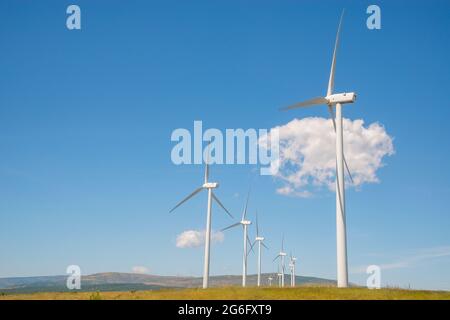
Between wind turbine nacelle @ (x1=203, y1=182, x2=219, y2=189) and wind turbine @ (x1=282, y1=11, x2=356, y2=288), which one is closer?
wind turbine @ (x1=282, y1=11, x2=356, y2=288)

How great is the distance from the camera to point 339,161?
4966 centimetres

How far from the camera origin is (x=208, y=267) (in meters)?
78.2

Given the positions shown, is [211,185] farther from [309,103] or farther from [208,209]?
[309,103]

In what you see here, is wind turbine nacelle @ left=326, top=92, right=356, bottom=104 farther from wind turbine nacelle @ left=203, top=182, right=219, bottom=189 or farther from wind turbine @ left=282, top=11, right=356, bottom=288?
wind turbine nacelle @ left=203, top=182, right=219, bottom=189

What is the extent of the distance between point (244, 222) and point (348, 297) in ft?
248

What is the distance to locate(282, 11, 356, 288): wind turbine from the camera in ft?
151

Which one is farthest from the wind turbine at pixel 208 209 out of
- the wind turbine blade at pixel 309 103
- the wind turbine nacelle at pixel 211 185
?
the wind turbine blade at pixel 309 103

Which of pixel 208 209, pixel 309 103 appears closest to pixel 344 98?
pixel 309 103

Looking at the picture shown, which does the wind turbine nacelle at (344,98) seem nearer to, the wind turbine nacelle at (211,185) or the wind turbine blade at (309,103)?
the wind turbine blade at (309,103)

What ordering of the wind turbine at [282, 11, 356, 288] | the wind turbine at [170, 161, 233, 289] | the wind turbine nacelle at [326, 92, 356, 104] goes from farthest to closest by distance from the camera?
the wind turbine at [170, 161, 233, 289] < the wind turbine nacelle at [326, 92, 356, 104] < the wind turbine at [282, 11, 356, 288]

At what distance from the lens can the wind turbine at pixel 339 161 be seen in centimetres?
4613

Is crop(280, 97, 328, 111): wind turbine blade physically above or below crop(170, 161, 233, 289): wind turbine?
above

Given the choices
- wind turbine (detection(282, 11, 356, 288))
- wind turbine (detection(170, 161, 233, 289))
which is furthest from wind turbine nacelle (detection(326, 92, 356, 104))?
wind turbine (detection(170, 161, 233, 289))
